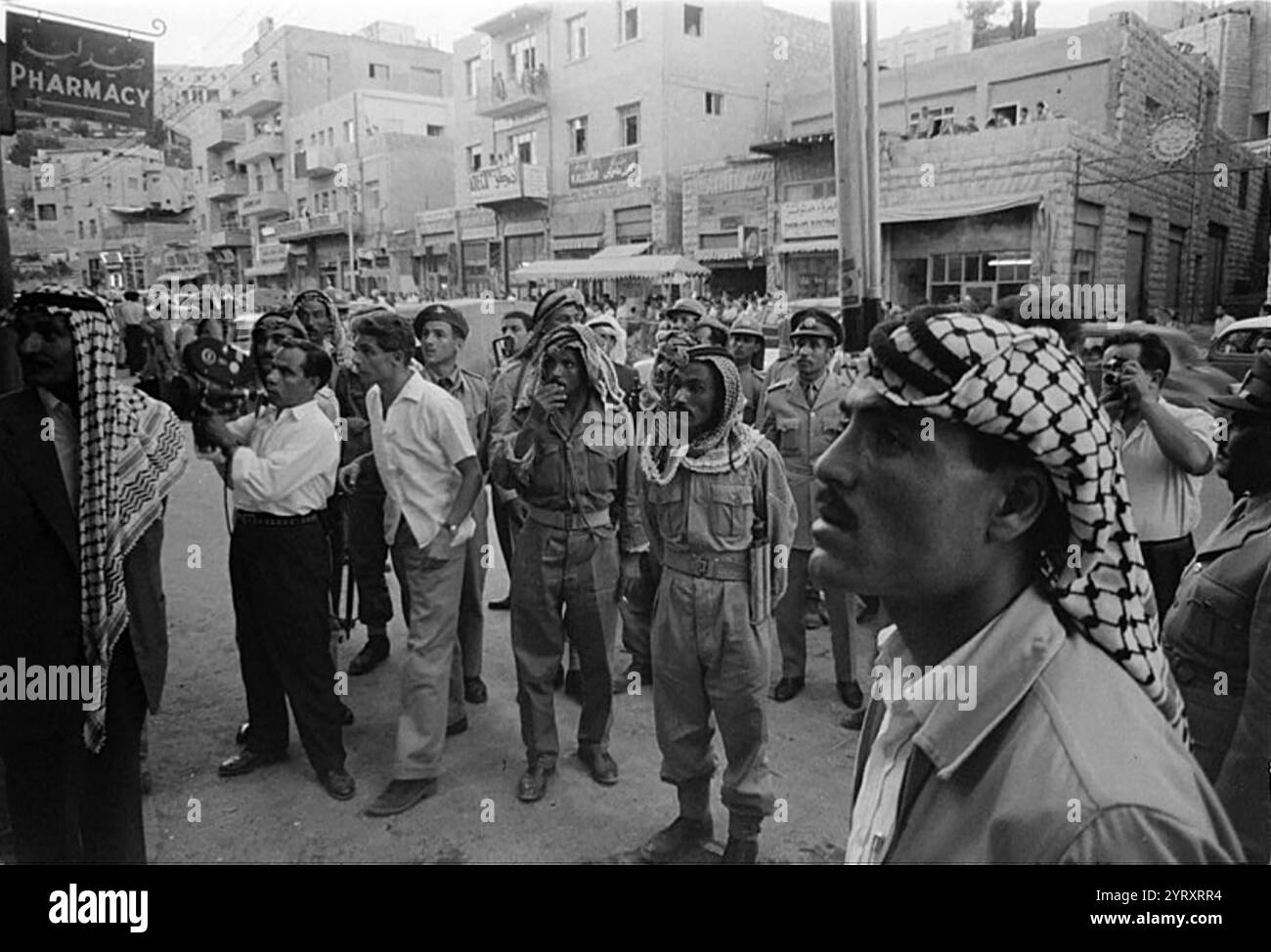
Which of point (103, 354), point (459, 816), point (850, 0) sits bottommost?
point (459, 816)

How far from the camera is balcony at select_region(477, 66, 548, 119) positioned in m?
25.3

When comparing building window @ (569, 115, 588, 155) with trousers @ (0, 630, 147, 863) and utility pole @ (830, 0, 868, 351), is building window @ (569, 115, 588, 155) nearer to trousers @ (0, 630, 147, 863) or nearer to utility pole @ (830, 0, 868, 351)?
utility pole @ (830, 0, 868, 351)

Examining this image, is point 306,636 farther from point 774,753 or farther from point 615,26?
point 615,26

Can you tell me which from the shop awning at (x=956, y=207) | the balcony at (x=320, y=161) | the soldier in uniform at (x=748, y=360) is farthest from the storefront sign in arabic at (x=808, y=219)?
the balcony at (x=320, y=161)

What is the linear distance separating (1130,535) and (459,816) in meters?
2.91

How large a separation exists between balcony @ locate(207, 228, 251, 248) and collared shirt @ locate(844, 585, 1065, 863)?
48819 mm

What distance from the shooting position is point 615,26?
76.6 ft

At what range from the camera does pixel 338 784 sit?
A: 136 inches

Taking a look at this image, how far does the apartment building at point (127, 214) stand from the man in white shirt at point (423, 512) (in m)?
29.4

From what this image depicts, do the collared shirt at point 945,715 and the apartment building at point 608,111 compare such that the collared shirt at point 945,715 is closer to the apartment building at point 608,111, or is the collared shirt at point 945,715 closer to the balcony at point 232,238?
the apartment building at point 608,111

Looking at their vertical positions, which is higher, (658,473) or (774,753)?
(658,473)

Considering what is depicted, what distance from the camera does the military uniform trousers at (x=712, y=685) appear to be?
300cm
